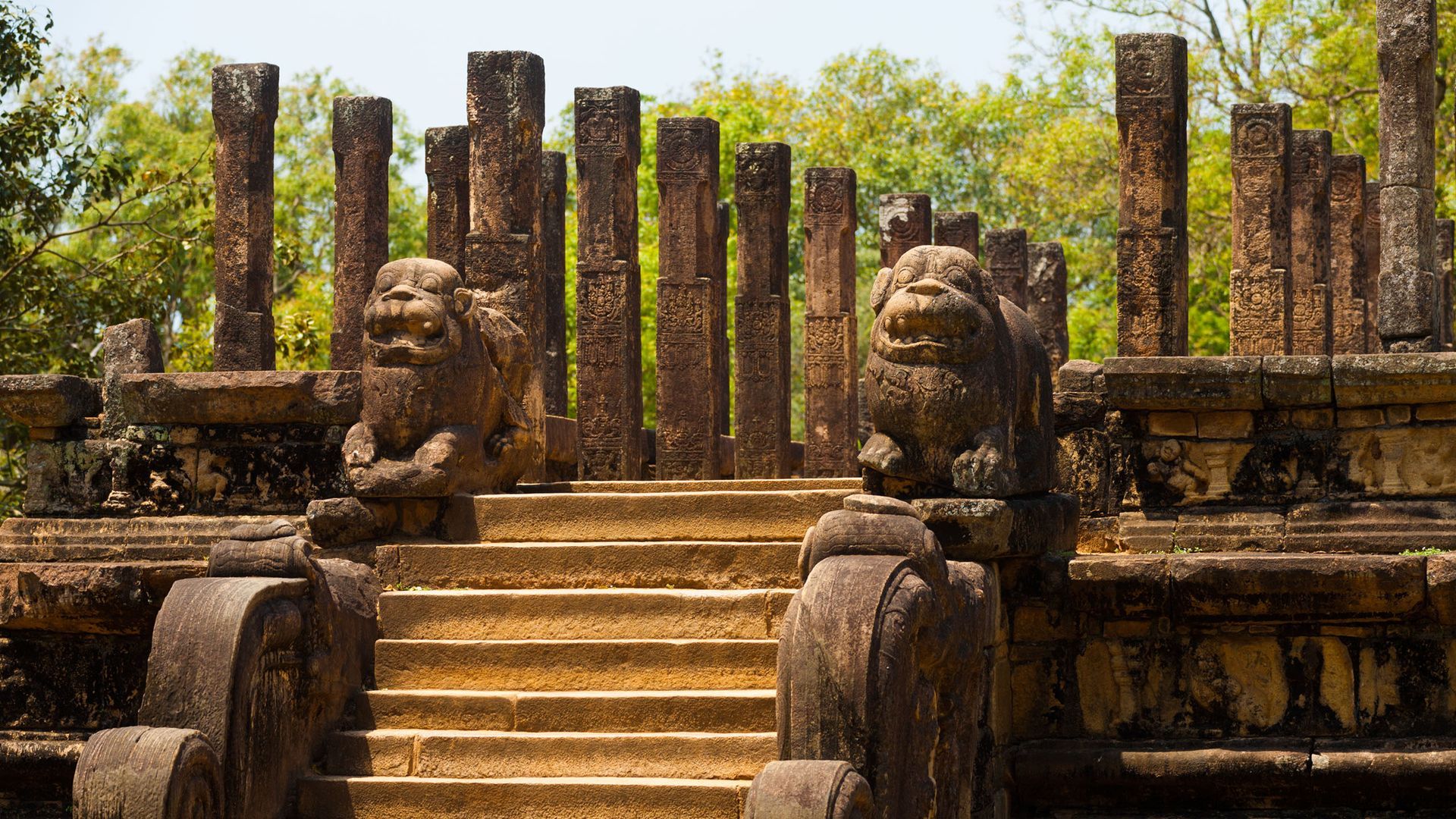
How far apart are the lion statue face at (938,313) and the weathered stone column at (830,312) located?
894 cm

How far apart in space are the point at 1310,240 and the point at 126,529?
12399 millimetres

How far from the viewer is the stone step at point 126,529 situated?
8.73 metres

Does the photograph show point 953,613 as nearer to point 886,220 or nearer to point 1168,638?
point 1168,638

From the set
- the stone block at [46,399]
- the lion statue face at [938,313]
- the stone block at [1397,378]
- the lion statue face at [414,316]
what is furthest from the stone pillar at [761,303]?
the lion statue face at [938,313]

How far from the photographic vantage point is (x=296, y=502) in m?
8.76

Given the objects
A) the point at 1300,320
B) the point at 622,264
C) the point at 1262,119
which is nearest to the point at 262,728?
the point at 622,264

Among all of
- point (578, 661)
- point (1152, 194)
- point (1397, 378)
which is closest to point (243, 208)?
point (1152, 194)

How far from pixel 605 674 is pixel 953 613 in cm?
143

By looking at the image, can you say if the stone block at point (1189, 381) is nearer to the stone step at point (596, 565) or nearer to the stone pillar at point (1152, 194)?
the stone step at point (596, 565)

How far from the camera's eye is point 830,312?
1645cm

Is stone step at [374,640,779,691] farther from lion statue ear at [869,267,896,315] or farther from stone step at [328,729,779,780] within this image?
lion statue ear at [869,267,896,315]

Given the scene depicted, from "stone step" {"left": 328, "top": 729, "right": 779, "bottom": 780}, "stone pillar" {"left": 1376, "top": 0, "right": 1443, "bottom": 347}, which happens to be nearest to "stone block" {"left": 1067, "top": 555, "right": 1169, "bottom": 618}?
"stone step" {"left": 328, "top": 729, "right": 779, "bottom": 780}

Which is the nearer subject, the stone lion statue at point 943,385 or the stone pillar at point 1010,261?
the stone lion statue at point 943,385

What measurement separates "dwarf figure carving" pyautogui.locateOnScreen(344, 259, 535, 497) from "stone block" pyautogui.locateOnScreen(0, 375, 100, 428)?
5.84ft
